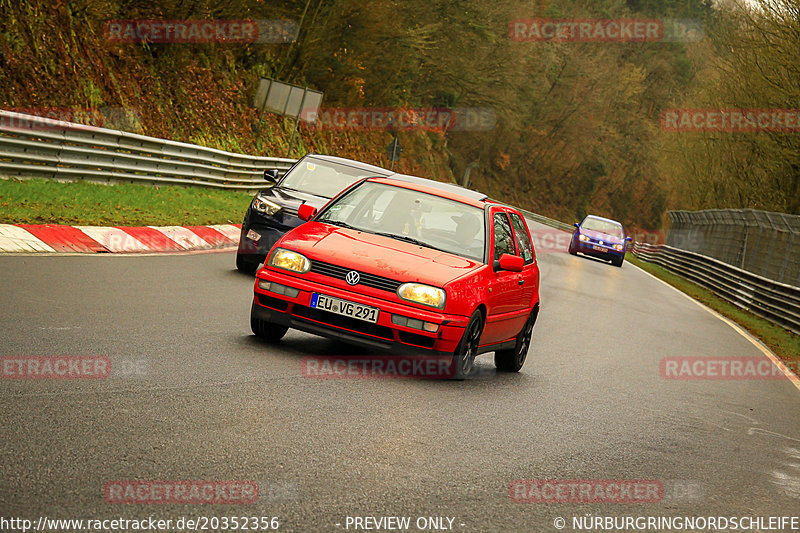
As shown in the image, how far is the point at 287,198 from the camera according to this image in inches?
547

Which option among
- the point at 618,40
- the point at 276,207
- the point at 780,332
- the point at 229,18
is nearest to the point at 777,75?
the point at 780,332

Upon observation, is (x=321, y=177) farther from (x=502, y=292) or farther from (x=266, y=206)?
(x=502, y=292)

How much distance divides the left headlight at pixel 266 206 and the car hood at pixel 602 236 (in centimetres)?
2469

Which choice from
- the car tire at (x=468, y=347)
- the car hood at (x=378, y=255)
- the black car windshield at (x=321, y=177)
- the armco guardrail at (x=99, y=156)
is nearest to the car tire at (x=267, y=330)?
the car hood at (x=378, y=255)

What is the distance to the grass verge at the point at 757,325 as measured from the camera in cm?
1801

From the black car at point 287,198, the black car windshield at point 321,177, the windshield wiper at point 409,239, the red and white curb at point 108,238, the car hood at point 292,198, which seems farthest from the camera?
the black car windshield at point 321,177

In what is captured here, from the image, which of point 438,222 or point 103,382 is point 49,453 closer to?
point 103,382

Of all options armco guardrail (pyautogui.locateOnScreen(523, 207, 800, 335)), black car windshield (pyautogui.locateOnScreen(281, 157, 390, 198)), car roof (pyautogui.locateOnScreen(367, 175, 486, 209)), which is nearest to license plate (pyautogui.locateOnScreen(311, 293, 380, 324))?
car roof (pyautogui.locateOnScreen(367, 175, 486, 209))

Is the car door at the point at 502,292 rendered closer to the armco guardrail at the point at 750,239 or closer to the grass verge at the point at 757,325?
Answer: the grass verge at the point at 757,325

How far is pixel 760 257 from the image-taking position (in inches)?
1136

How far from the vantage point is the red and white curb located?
492 inches

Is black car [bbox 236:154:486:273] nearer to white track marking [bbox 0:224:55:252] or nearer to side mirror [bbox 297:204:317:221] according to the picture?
white track marking [bbox 0:224:55:252]

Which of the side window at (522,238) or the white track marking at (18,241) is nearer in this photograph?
the side window at (522,238)

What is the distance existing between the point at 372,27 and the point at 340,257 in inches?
1486
